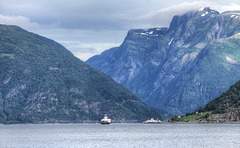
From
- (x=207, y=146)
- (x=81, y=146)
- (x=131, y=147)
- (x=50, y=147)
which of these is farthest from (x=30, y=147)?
(x=207, y=146)

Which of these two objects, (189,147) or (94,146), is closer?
(189,147)

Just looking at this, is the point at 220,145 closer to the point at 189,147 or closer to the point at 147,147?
the point at 189,147

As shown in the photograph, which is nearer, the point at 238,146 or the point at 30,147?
the point at 238,146

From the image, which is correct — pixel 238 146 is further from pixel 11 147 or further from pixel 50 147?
pixel 11 147

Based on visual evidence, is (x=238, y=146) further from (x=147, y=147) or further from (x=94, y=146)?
(x=94, y=146)

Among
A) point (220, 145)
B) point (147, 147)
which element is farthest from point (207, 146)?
point (147, 147)

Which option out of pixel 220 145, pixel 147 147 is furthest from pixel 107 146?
pixel 220 145

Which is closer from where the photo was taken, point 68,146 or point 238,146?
point 238,146
